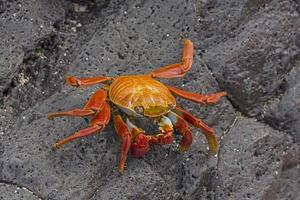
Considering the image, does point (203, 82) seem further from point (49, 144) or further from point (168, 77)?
point (49, 144)

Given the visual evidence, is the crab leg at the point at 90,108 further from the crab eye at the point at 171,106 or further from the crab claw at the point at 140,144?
the crab eye at the point at 171,106

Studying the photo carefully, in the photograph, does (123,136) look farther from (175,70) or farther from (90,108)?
(175,70)

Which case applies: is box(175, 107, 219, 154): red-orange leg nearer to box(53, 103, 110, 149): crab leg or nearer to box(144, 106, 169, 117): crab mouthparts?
box(144, 106, 169, 117): crab mouthparts

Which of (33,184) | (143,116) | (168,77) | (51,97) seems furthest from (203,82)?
(33,184)

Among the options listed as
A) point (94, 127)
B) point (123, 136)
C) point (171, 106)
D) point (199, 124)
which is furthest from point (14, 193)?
point (199, 124)

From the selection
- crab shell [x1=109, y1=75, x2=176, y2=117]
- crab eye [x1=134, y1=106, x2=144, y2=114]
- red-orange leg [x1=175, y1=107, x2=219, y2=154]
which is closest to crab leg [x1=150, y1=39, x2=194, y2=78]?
crab shell [x1=109, y1=75, x2=176, y2=117]

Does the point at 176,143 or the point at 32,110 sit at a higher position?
the point at 32,110
